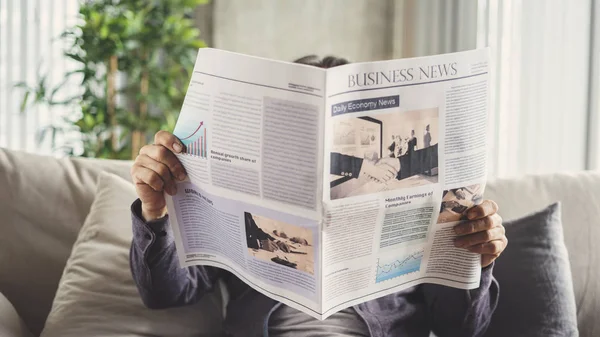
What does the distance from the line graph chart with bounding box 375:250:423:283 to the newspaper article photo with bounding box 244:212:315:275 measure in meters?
0.12

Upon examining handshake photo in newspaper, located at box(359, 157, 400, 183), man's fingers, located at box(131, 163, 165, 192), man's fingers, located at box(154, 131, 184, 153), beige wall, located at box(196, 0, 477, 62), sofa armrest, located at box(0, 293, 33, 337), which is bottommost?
sofa armrest, located at box(0, 293, 33, 337)

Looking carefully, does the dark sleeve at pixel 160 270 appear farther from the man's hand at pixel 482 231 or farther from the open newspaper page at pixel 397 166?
the man's hand at pixel 482 231

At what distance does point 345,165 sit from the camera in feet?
3.12

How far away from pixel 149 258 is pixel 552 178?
3.15ft

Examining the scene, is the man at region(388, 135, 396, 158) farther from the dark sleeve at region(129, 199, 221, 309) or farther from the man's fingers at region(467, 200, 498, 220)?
the dark sleeve at region(129, 199, 221, 309)

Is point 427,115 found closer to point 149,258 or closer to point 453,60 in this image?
point 453,60

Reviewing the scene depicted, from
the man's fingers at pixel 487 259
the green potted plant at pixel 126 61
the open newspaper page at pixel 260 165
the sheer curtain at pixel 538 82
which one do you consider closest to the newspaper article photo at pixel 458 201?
the man's fingers at pixel 487 259

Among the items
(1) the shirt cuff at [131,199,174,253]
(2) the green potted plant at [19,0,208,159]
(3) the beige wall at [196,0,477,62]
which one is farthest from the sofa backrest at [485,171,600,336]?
(2) the green potted plant at [19,0,208,159]

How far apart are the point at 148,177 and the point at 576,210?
3.20 feet

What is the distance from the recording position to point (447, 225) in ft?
3.54

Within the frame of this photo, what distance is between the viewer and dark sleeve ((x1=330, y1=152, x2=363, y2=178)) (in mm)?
938

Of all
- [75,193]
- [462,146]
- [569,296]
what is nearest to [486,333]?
[569,296]

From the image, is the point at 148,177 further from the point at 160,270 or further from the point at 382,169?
the point at 382,169

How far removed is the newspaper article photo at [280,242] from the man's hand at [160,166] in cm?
14
